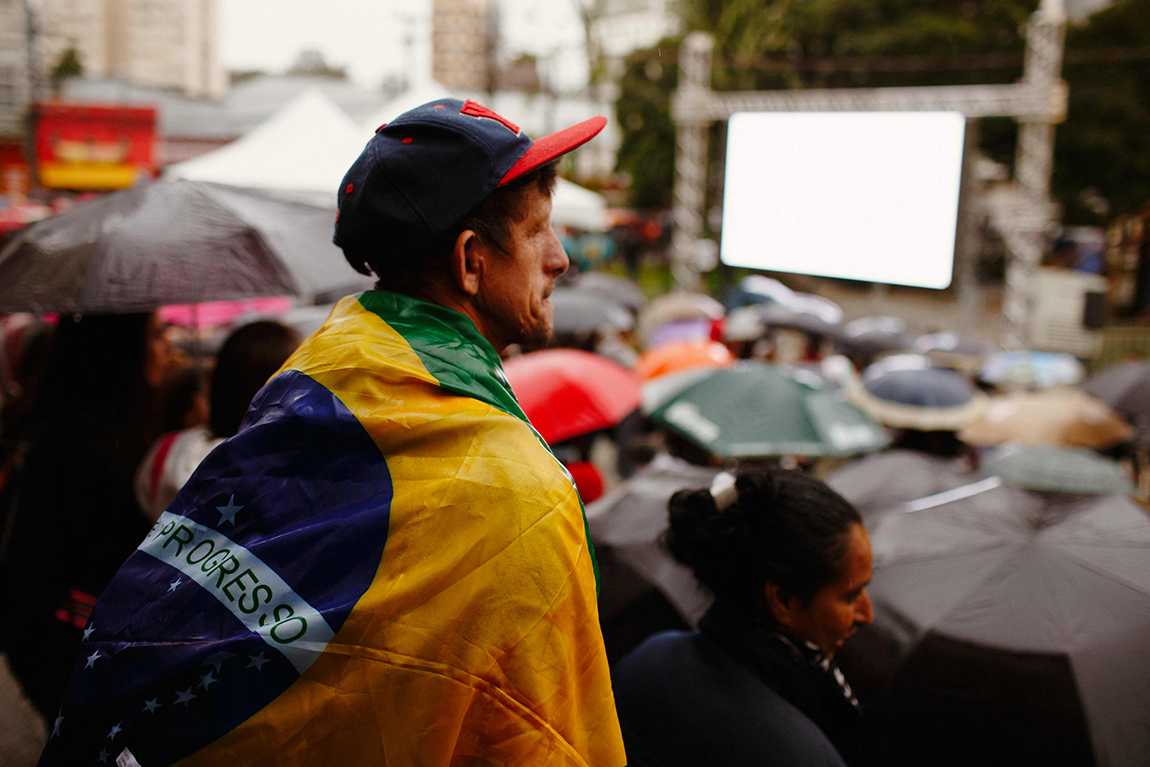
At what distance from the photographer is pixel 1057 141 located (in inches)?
826

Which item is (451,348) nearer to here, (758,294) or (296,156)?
(296,156)

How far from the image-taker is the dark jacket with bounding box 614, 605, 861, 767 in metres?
1.60

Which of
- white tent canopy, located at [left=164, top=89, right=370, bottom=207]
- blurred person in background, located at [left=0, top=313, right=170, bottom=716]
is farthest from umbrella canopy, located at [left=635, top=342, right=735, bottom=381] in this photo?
blurred person in background, located at [left=0, top=313, right=170, bottom=716]

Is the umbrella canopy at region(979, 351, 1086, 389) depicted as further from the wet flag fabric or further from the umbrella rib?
the wet flag fabric

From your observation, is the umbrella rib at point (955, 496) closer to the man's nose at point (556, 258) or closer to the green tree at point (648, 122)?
the man's nose at point (556, 258)

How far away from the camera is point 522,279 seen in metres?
1.37

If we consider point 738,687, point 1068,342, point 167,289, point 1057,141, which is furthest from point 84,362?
point 1057,141

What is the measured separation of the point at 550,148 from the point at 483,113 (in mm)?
116

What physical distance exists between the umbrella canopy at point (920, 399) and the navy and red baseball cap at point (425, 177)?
4.38 meters

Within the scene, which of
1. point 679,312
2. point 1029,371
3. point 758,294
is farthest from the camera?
point 758,294

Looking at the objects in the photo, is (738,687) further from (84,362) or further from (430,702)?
(84,362)

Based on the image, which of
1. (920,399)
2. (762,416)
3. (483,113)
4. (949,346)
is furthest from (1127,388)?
(483,113)

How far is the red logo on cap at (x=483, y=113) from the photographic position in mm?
1317

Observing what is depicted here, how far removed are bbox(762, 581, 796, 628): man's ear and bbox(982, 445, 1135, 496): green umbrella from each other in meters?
1.94
